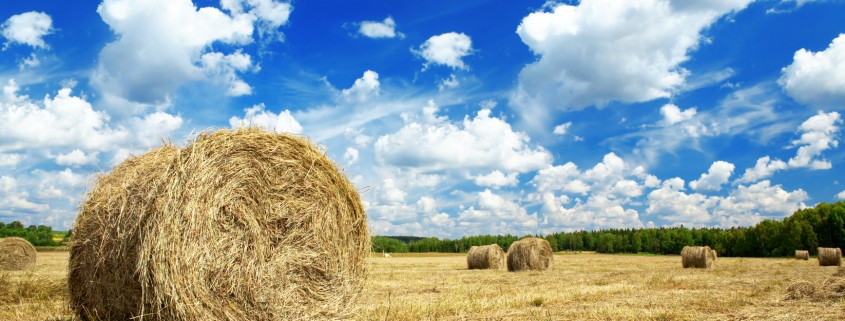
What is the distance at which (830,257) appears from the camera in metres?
28.3

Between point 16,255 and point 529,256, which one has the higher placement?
point 16,255

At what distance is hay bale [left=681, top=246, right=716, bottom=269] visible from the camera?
78.6ft

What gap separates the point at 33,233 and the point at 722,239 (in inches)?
3460

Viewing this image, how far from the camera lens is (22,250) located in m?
21.2

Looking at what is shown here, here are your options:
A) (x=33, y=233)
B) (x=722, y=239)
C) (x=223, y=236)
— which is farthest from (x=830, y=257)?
(x=33, y=233)

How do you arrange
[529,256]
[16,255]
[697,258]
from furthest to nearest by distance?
[697,258], [529,256], [16,255]

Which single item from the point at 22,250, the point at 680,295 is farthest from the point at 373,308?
the point at 22,250

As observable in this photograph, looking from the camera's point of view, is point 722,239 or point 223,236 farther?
point 722,239

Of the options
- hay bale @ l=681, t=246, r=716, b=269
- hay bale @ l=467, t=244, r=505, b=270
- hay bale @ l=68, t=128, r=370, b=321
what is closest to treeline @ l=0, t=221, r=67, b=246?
hay bale @ l=467, t=244, r=505, b=270

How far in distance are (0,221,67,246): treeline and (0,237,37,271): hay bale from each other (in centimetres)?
4396

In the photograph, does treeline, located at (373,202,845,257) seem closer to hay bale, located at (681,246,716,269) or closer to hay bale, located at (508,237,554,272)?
hay bale, located at (508,237,554,272)

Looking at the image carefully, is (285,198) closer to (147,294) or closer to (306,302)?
(306,302)

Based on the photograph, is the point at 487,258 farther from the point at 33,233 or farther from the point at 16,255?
the point at 33,233

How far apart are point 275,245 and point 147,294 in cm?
149
